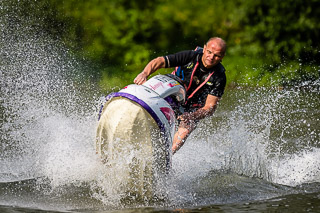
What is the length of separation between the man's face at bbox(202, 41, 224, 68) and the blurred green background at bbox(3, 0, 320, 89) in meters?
8.81

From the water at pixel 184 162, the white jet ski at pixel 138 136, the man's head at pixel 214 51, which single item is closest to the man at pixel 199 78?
the man's head at pixel 214 51

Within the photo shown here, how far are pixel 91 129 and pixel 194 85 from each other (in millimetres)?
1760

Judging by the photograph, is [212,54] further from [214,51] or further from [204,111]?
[204,111]

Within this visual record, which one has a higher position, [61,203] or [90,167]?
[90,167]

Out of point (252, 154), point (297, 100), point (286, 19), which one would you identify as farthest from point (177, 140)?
point (286, 19)

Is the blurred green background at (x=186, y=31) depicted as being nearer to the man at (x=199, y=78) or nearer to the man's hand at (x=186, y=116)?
the man at (x=199, y=78)

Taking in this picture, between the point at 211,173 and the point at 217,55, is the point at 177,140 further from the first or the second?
the point at 217,55

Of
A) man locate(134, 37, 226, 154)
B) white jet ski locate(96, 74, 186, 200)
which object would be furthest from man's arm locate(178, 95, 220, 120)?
white jet ski locate(96, 74, 186, 200)

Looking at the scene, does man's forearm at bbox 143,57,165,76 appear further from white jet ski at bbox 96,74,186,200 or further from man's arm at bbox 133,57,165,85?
white jet ski at bbox 96,74,186,200

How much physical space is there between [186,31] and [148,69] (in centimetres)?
1042

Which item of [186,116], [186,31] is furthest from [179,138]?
[186,31]

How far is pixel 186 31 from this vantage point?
15.7 metres

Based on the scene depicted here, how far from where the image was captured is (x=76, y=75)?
1444 centimetres

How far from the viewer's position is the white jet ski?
4770 millimetres
